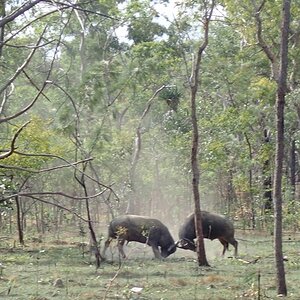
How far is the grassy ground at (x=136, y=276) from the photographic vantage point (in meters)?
9.92

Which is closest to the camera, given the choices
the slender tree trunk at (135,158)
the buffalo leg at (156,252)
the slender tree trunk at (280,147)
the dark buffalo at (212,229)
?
the slender tree trunk at (280,147)

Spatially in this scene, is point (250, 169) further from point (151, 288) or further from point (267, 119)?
point (151, 288)

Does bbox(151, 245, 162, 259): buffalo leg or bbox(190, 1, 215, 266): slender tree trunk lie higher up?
bbox(190, 1, 215, 266): slender tree trunk

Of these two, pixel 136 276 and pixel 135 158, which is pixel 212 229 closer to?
pixel 136 276

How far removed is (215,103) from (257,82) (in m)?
8.33

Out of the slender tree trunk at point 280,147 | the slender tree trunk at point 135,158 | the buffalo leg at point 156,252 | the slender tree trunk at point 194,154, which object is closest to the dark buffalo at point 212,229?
the buffalo leg at point 156,252

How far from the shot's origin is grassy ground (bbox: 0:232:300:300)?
32.6ft

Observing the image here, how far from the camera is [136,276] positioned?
11930mm

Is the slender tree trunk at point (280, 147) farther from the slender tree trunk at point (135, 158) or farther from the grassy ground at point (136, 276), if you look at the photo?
the slender tree trunk at point (135, 158)

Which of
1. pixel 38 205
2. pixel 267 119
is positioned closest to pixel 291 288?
pixel 267 119

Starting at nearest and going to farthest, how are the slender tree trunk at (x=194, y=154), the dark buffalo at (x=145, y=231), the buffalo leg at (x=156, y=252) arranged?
the slender tree trunk at (x=194, y=154)
the buffalo leg at (x=156, y=252)
the dark buffalo at (x=145, y=231)

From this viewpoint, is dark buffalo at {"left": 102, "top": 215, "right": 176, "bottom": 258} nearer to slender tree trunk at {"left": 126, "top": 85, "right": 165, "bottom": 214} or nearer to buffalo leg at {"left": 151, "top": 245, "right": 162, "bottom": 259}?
buffalo leg at {"left": 151, "top": 245, "right": 162, "bottom": 259}

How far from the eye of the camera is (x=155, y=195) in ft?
110

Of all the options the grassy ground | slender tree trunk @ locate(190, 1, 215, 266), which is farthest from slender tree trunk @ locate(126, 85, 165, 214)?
slender tree trunk @ locate(190, 1, 215, 266)
